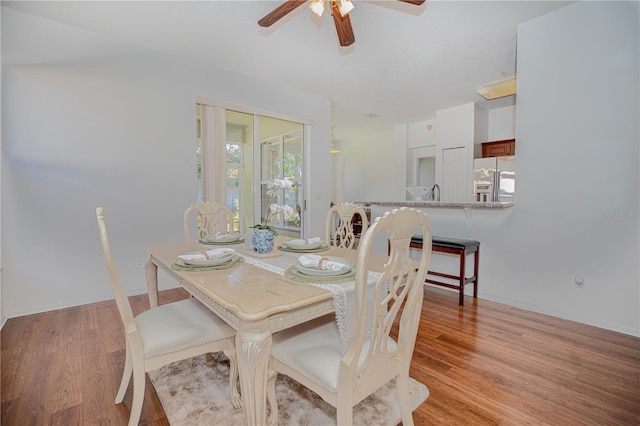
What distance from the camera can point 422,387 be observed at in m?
1.64

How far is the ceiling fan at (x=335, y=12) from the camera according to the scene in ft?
6.31

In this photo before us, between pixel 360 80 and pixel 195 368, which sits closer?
pixel 195 368

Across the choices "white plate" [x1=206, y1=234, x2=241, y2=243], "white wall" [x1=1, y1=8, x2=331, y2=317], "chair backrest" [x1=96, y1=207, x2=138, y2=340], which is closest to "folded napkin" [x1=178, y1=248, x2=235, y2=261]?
"chair backrest" [x1=96, y1=207, x2=138, y2=340]

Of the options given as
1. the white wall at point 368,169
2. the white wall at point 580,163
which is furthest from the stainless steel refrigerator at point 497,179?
the white wall at point 580,163

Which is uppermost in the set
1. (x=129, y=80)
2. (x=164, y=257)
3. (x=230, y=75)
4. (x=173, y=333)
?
(x=230, y=75)

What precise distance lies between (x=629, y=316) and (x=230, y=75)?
15.1 ft

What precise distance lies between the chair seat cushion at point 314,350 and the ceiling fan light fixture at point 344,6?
1939 mm

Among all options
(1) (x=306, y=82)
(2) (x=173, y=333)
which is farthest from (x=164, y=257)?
(1) (x=306, y=82)

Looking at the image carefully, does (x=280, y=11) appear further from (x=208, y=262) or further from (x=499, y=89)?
(x=499, y=89)

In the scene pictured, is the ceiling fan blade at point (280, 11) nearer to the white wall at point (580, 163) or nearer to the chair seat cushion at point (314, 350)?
the chair seat cushion at point (314, 350)

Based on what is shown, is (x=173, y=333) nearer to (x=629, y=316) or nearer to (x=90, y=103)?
(x=90, y=103)

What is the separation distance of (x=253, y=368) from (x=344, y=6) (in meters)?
2.13

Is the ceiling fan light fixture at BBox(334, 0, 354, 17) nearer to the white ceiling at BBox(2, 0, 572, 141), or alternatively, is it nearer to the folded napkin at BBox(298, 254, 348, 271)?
the white ceiling at BBox(2, 0, 572, 141)

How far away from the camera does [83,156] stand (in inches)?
110
